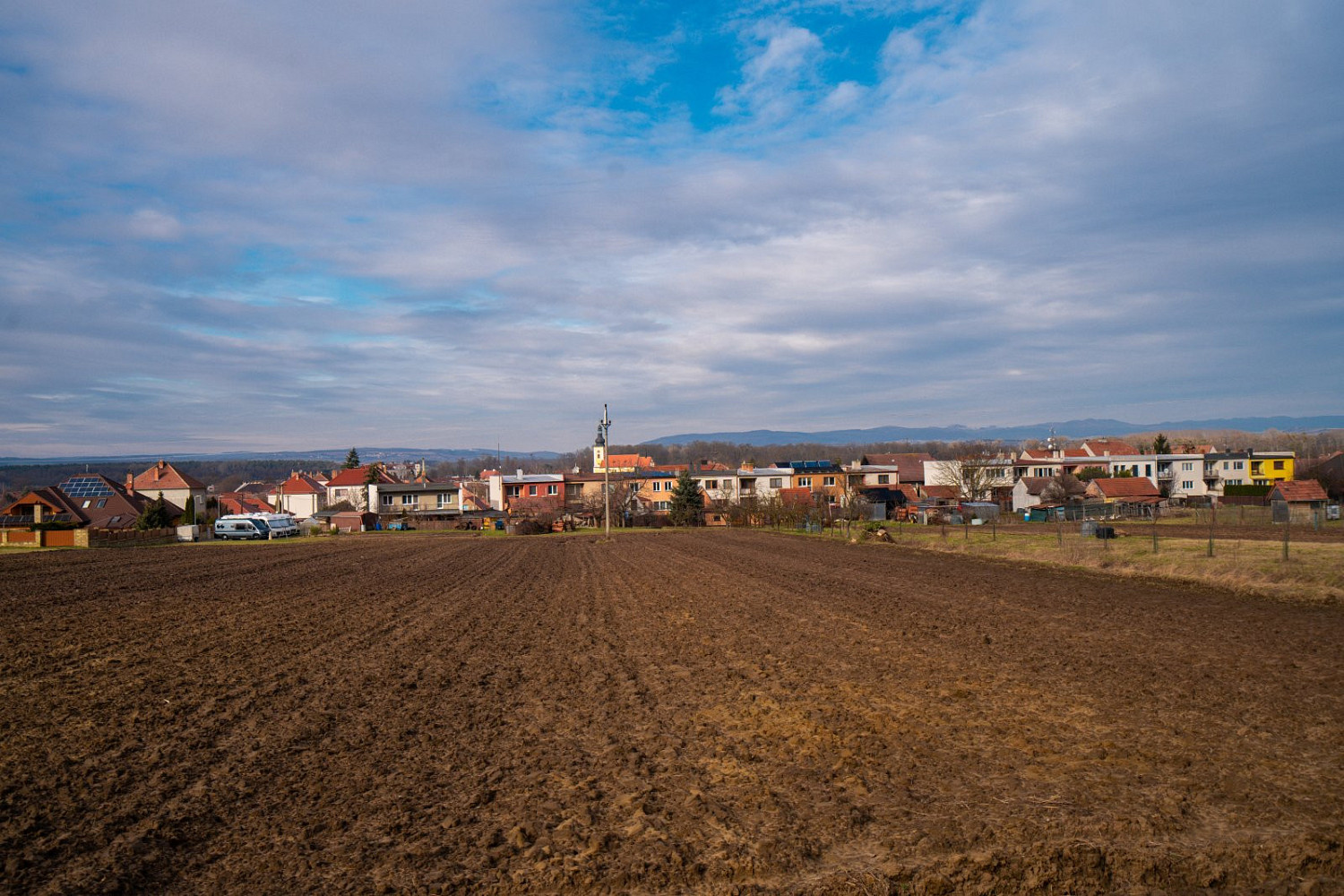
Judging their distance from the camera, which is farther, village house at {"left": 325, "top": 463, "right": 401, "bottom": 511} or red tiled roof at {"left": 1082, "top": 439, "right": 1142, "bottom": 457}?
red tiled roof at {"left": 1082, "top": 439, "right": 1142, "bottom": 457}

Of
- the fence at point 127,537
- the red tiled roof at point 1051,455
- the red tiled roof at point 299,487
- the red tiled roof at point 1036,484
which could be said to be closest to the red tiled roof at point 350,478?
the red tiled roof at point 299,487

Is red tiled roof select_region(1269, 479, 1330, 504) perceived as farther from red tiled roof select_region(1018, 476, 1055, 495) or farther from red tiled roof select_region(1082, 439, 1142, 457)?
red tiled roof select_region(1082, 439, 1142, 457)

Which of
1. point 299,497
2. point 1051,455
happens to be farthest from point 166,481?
point 1051,455

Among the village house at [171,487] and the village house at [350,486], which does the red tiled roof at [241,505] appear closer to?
the village house at [171,487]

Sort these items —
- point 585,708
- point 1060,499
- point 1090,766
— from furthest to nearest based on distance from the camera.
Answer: point 1060,499
point 585,708
point 1090,766

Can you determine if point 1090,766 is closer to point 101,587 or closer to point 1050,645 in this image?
point 1050,645

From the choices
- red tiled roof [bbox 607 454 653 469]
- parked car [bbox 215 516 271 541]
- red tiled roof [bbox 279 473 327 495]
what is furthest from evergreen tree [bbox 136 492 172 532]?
red tiled roof [bbox 607 454 653 469]

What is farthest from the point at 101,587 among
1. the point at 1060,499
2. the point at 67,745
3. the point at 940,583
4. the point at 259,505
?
the point at 259,505
